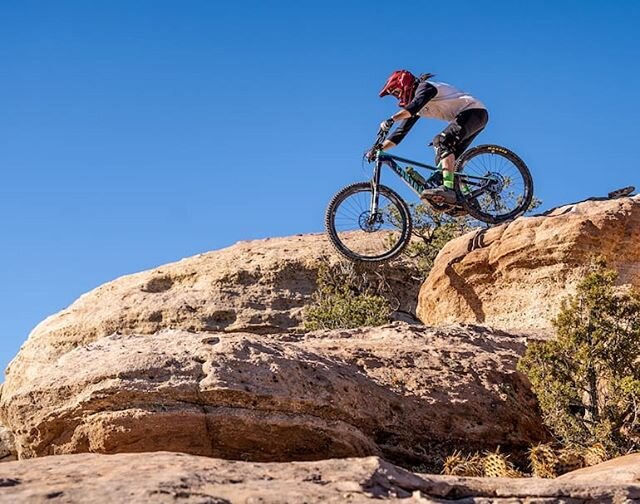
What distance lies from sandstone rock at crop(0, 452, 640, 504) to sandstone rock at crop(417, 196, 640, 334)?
6.58 metres

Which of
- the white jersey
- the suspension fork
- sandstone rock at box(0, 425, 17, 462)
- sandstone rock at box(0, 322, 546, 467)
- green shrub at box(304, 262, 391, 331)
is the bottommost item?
sandstone rock at box(0, 425, 17, 462)

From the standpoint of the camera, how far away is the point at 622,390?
9633mm

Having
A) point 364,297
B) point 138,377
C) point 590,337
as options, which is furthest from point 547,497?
point 364,297

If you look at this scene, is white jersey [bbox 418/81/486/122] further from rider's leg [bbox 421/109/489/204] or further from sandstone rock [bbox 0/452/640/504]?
sandstone rock [bbox 0/452/640/504]

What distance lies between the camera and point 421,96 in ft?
46.2

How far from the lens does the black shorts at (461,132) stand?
14336 millimetres

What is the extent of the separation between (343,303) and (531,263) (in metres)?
4.94

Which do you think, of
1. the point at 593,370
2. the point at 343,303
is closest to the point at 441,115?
the point at 343,303

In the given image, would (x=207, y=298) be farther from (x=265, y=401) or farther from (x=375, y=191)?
(x=265, y=401)

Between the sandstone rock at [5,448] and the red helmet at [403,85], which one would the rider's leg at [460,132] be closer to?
the red helmet at [403,85]

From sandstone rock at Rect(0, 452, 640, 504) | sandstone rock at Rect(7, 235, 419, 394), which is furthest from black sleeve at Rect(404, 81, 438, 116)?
sandstone rock at Rect(0, 452, 640, 504)

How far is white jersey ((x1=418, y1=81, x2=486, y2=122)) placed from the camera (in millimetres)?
14367

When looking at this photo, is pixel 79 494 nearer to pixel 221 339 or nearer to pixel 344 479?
pixel 344 479

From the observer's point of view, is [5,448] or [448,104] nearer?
[448,104]
